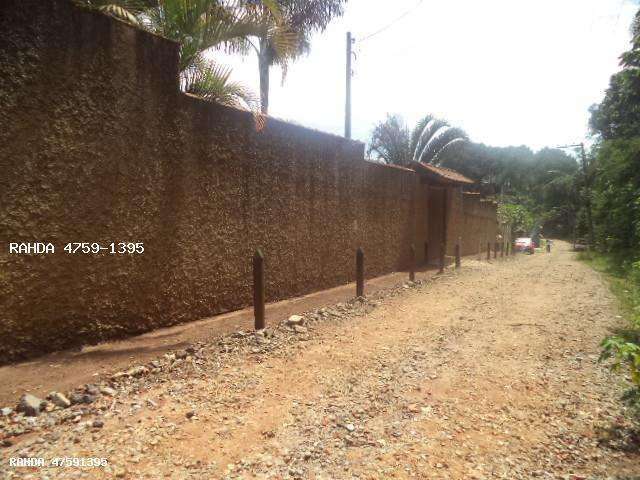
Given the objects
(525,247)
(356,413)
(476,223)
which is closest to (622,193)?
(476,223)

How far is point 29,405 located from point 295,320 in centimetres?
307

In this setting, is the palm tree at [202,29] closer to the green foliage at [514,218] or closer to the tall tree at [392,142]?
the tall tree at [392,142]

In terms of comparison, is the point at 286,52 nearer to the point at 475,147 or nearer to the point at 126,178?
the point at 126,178

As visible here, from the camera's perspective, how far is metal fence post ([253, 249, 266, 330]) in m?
4.77

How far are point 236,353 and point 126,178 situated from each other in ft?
7.40

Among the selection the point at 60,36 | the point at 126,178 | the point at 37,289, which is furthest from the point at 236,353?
the point at 60,36

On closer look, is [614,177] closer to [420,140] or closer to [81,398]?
[420,140]

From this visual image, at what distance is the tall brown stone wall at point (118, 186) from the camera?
347 cm

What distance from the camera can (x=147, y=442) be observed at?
8.26 ft

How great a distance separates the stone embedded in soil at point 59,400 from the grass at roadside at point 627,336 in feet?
12.8

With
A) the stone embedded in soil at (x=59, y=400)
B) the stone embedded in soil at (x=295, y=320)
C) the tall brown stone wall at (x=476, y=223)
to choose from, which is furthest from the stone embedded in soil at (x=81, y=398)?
the tall brown stone wall at (x=476, y=223)

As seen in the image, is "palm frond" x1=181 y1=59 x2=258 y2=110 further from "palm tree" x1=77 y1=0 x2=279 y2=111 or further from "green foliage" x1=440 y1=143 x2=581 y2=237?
"green foliage" x1=440 y1=143 x2=581 y2=237

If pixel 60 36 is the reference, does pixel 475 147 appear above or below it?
above

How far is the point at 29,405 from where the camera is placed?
284 cm
